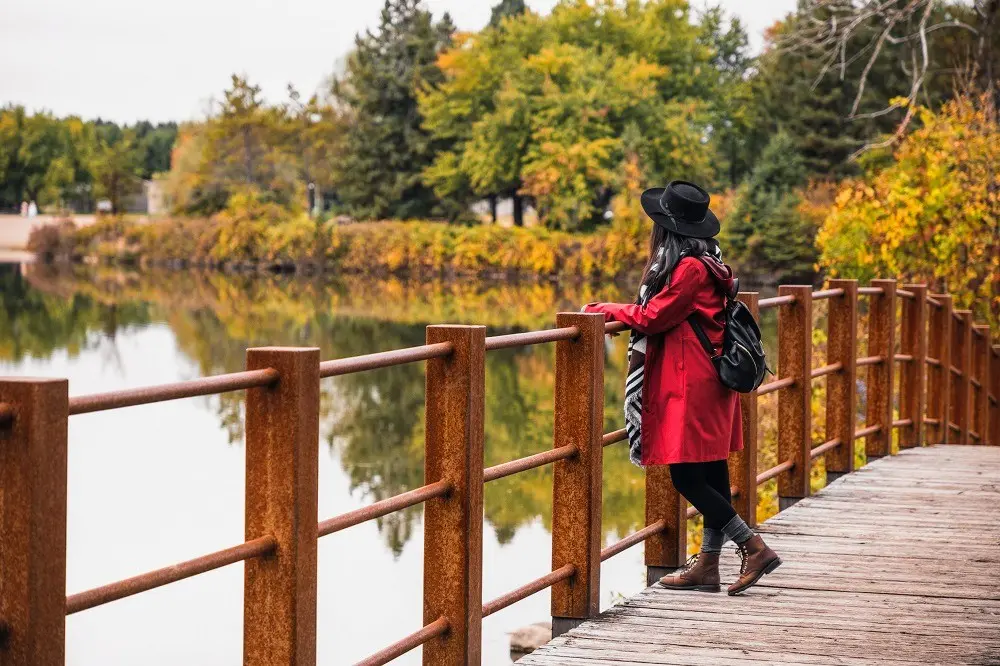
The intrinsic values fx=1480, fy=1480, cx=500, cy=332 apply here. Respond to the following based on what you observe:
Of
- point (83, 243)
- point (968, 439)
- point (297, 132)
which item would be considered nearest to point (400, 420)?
point (968, 439)

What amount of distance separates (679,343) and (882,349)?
14.5 ft

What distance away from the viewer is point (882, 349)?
9617 mm

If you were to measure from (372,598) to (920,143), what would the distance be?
9.62 meters

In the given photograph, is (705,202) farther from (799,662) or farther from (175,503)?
(175,503)

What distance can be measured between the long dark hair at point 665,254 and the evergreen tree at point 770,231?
147ft

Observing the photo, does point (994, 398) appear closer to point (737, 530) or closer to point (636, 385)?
point (737, 530)

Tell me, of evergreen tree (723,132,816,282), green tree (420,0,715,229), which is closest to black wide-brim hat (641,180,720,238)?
evergreen tree (723,132,816,282)

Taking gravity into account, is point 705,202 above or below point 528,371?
above

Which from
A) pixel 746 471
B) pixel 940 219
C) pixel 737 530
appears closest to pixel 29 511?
pixel 737 530

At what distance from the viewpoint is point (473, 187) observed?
6725 centimetres

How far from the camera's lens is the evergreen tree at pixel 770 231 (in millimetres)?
50906

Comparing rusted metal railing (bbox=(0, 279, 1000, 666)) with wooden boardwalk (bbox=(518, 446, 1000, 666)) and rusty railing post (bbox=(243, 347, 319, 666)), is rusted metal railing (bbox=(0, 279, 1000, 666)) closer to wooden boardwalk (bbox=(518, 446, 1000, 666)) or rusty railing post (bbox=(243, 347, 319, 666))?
rusty railing post (bbox=(243, 347, 319, 666))

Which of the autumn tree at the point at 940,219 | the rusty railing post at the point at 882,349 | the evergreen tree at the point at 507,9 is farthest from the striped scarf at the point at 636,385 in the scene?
the evergreen tree at the point at 507,9

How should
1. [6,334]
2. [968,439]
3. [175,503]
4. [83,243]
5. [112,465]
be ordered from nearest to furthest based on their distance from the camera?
[968,439] < [175,503] < [112,465] < [6,334] < [83,243]
